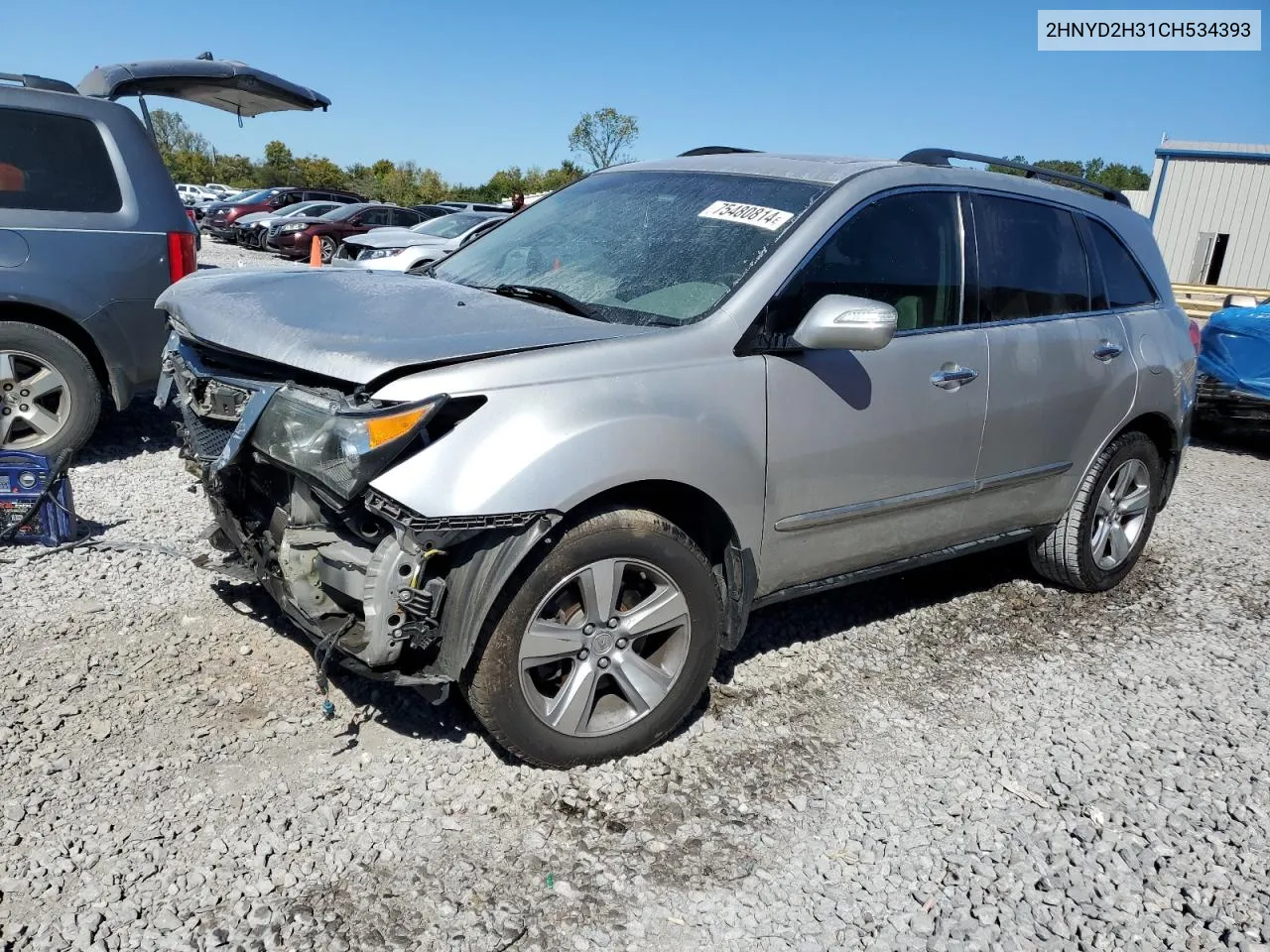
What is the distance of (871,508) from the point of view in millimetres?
3498

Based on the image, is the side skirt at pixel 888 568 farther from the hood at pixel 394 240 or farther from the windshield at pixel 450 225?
the windshield at pixel 450 225

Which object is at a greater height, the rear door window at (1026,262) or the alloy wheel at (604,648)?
the rear door window at (1026,262)

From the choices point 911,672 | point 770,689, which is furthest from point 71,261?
point 911,672

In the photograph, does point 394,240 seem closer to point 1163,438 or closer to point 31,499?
point 31,499

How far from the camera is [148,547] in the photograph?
442cm

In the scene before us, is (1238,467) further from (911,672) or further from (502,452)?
(502,452)

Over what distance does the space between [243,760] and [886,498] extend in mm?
2309

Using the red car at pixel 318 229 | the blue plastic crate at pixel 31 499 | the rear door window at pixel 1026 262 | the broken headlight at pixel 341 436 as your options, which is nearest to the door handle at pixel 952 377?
the rear door window at pixel 1026 262

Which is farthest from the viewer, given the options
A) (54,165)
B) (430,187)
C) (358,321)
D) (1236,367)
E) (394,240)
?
(430,187)

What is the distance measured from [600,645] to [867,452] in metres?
1.19

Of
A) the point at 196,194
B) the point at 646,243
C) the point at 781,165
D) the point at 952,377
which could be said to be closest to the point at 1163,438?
the point at 952,377

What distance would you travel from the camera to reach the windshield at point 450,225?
16.6 m

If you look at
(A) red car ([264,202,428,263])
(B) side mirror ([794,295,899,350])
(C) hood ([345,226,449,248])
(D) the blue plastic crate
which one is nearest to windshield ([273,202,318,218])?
(A) red car ([264,202,428,263])

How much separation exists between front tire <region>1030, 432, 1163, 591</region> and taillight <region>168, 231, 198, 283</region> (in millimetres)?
4850
